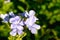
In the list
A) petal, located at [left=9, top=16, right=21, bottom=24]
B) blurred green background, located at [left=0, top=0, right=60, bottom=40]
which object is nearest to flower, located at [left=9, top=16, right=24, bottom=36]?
petal, located at [left=9, top=16, right=21, bottom=24]

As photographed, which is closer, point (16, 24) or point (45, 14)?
point (16, 24)

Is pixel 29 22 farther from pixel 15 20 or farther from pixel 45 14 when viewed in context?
pixel 45 14

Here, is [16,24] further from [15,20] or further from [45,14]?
[45,14]

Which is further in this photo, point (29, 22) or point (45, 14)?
point (45, 14)

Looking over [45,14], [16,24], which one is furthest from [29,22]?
[45,14]

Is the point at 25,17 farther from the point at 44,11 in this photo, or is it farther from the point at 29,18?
the point at 44,11

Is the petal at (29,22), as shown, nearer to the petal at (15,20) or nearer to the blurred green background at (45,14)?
the petal at (15,20)

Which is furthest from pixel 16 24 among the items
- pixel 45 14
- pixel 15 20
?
pixel 45 14

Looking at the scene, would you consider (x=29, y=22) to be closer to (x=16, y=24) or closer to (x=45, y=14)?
(x=16, y=24)

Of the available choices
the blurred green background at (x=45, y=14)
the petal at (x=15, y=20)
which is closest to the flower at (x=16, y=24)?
the petal at (x=15, y=20)

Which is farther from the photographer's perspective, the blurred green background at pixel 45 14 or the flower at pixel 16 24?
the blurred green background at pixel 45 14

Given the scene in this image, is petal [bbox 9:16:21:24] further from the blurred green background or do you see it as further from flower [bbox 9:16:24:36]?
the blurred green background
